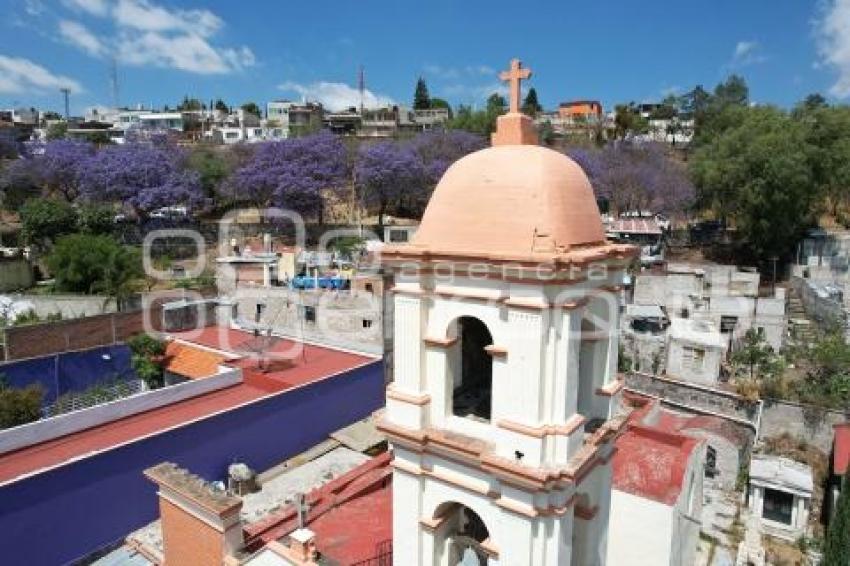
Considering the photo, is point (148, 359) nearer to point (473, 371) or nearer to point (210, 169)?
point (473, 371)

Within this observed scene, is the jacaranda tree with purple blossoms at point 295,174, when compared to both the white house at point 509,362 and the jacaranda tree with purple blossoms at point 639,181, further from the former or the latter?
the white house at point 509,362

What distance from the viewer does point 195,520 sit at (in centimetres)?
869

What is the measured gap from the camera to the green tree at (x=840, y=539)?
40.3 feet

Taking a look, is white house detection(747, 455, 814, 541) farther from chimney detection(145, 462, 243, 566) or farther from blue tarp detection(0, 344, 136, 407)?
blue tarp detection(0, 344, 136, 407)

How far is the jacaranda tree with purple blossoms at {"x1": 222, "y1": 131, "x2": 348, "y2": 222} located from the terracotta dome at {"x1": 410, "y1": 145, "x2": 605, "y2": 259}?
37.0 m

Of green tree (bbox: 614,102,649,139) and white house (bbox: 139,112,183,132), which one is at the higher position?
white house (bbox: 139,112,183,132)

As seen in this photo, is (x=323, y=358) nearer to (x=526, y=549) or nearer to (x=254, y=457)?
(x=254, y=457)

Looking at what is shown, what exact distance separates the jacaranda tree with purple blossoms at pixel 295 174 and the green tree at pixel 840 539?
35469mm

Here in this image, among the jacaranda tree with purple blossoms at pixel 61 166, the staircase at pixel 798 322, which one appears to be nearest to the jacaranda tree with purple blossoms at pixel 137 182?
the jacaranda tree with purple blossoms at pixel 61 166

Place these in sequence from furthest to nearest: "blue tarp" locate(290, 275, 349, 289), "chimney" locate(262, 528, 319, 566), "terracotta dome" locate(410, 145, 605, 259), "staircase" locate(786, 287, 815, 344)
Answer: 1. "blue tarp" locate(290, 275, 349, 289)
2. "staircase" locate(786, 287, 815, 344)
3. "chimney" locate(262, 528, 319, 566)
4. "terracotta dome" locate(410, 145, 605, 259)

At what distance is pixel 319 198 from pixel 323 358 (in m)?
23.8

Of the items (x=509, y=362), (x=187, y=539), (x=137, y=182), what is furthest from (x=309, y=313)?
(x=137, y=182)

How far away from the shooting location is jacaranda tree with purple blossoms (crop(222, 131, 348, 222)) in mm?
41781

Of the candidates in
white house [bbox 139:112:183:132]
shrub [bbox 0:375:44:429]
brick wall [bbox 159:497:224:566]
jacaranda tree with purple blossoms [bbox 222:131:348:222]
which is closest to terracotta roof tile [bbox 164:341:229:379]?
shrub [bbox 0:375:44:429]
